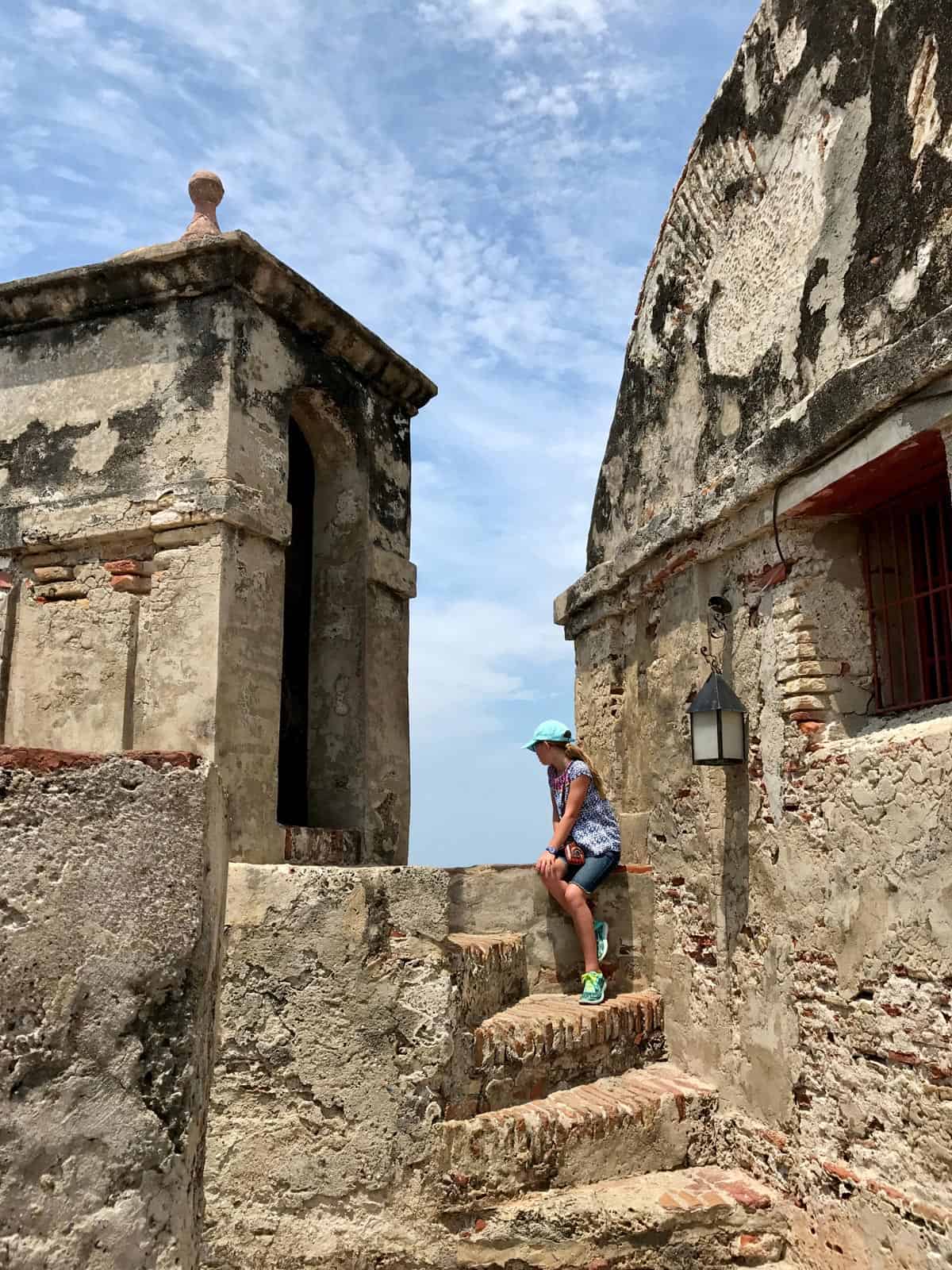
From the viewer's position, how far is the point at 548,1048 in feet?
17.6

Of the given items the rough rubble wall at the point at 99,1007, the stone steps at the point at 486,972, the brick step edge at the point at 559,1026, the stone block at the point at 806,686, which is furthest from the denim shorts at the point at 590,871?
the rough rubble wall at the point at 99,1007

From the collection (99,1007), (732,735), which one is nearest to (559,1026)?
(732,735)

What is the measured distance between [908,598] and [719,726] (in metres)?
1.09

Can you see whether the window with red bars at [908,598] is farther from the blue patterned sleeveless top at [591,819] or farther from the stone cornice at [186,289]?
the stone cornice at [186,289]

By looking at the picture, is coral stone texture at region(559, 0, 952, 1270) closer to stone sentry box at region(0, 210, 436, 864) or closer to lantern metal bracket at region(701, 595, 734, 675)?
lantern metal bracket at region(701, 595, 734, 675)

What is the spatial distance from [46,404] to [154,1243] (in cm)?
534

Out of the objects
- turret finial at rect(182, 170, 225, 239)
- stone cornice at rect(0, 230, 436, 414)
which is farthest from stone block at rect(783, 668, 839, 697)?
turret finial at rect(182, 170, 225, 239)

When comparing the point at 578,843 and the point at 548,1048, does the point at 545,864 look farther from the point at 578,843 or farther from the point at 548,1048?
the point at 548,1048

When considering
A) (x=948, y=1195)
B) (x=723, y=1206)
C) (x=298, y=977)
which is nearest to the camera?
(x=948, y=1195)

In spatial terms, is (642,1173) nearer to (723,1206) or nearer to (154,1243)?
(723,1206)

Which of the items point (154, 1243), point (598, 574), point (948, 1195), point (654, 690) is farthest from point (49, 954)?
point (598, 574)

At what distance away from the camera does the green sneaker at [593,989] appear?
590 centimetres

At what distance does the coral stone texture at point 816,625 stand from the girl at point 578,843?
34 cm

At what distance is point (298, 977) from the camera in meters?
4.68
